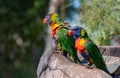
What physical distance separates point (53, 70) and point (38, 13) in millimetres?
13858

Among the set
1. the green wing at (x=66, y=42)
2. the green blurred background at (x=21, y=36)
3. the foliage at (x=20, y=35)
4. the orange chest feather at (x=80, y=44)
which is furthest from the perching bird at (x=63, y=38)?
the foliage at (x=20, y=35)

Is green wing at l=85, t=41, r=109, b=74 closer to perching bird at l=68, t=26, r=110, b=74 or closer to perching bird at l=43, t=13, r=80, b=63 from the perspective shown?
perching bird at l=68, t=26, r=110, b=74

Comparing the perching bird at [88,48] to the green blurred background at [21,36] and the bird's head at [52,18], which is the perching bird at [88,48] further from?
the green blurred background at [21,36]

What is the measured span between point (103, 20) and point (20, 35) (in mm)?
13024

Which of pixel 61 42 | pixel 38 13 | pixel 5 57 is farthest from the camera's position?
pixel 5 57

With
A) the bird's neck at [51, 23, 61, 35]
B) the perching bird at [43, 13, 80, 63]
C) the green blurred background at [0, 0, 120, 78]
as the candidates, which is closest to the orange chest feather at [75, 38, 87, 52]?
the perching bird at [43, 13, 80, 63]

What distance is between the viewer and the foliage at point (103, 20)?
722 centimetres

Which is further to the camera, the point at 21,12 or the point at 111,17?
the point at 21,12

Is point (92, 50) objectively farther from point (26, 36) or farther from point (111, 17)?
point (26, 36)

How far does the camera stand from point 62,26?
18.7 feet

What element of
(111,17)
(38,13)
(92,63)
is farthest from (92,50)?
(38,13)

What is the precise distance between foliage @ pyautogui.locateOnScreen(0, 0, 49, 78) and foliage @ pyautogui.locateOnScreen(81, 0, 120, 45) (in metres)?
10.6

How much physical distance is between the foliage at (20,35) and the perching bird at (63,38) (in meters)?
12.2

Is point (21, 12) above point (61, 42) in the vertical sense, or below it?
above
